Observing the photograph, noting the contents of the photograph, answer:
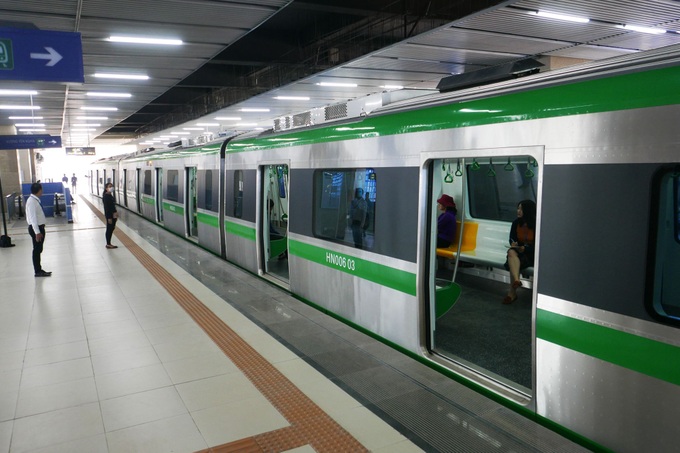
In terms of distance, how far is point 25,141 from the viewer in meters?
15.6

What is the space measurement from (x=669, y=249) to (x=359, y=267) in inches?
122

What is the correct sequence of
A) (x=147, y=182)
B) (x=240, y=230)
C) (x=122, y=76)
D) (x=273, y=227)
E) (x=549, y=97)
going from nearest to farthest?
→ (x=549, y=97), (x=240, y=230), (x=273, y=227), (x=122, y=76), (x=147, y=182)

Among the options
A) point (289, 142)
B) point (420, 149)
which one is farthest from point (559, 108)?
point (289, 142)

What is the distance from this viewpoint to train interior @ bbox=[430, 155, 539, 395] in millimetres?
4480

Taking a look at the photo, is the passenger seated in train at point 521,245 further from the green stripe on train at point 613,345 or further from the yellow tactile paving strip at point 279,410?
the yellow tactile paving strip at point 279,410

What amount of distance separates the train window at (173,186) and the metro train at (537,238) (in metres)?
6.47

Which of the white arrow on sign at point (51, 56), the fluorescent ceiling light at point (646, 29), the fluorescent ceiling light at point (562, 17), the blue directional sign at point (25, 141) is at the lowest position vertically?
the blue directional sign at point (25, 141)

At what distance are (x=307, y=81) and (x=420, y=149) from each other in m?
9.93

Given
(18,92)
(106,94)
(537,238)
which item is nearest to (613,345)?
(537,238)

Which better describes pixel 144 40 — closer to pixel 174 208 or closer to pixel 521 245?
pixel 174 208

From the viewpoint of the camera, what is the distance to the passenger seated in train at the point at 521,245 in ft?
21.1

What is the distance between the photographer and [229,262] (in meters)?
9.78

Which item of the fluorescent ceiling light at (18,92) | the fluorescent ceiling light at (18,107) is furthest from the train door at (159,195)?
the fluorescent ceiling light at (18,92)

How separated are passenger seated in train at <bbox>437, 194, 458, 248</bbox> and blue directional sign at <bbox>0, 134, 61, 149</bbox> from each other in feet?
46.3
